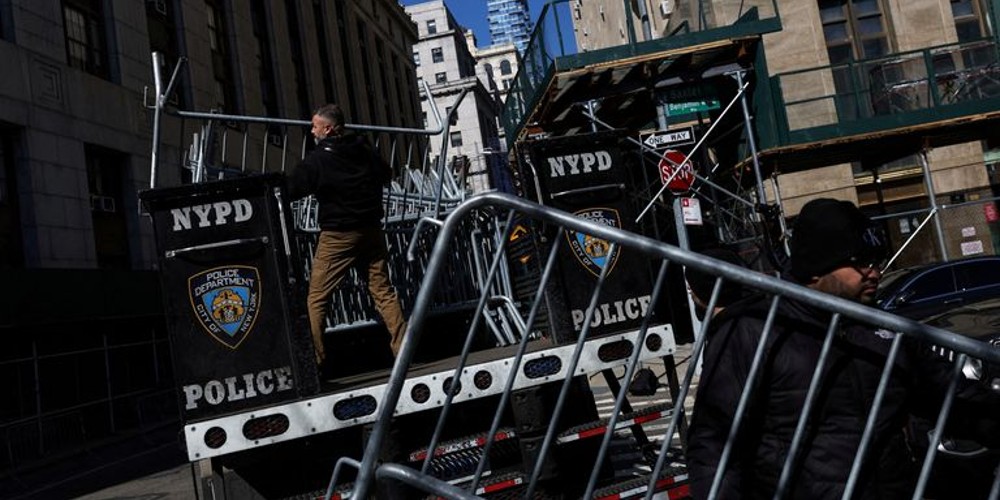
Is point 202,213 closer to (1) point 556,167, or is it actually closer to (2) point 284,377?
(2) point 284,377

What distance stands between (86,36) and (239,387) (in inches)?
834

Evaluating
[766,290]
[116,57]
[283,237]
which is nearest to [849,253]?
[766,290]

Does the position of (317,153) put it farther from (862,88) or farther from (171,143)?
(171,143)

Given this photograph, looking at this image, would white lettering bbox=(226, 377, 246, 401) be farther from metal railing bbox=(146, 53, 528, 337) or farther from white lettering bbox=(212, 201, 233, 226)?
metal railing bbox=(146, 53, 528, 337)

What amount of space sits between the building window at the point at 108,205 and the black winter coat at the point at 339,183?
1824 cm

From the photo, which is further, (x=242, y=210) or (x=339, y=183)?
(x=339, y=183)

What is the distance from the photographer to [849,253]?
8.99ft

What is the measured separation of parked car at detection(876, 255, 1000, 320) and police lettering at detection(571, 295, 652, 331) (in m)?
7.59

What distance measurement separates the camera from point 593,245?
5734mm

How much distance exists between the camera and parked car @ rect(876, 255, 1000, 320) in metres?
11.9

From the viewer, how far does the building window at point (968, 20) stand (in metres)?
21.9

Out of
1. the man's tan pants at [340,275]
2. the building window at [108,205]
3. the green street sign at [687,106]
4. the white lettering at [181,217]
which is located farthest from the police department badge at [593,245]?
the building window at [108,205]

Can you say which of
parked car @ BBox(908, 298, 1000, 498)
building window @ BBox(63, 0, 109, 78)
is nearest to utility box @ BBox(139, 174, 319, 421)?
parked car @ BBox(908, 298, 1000, 498)

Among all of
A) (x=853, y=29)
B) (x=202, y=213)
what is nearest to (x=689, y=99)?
(x=853, y=29)
